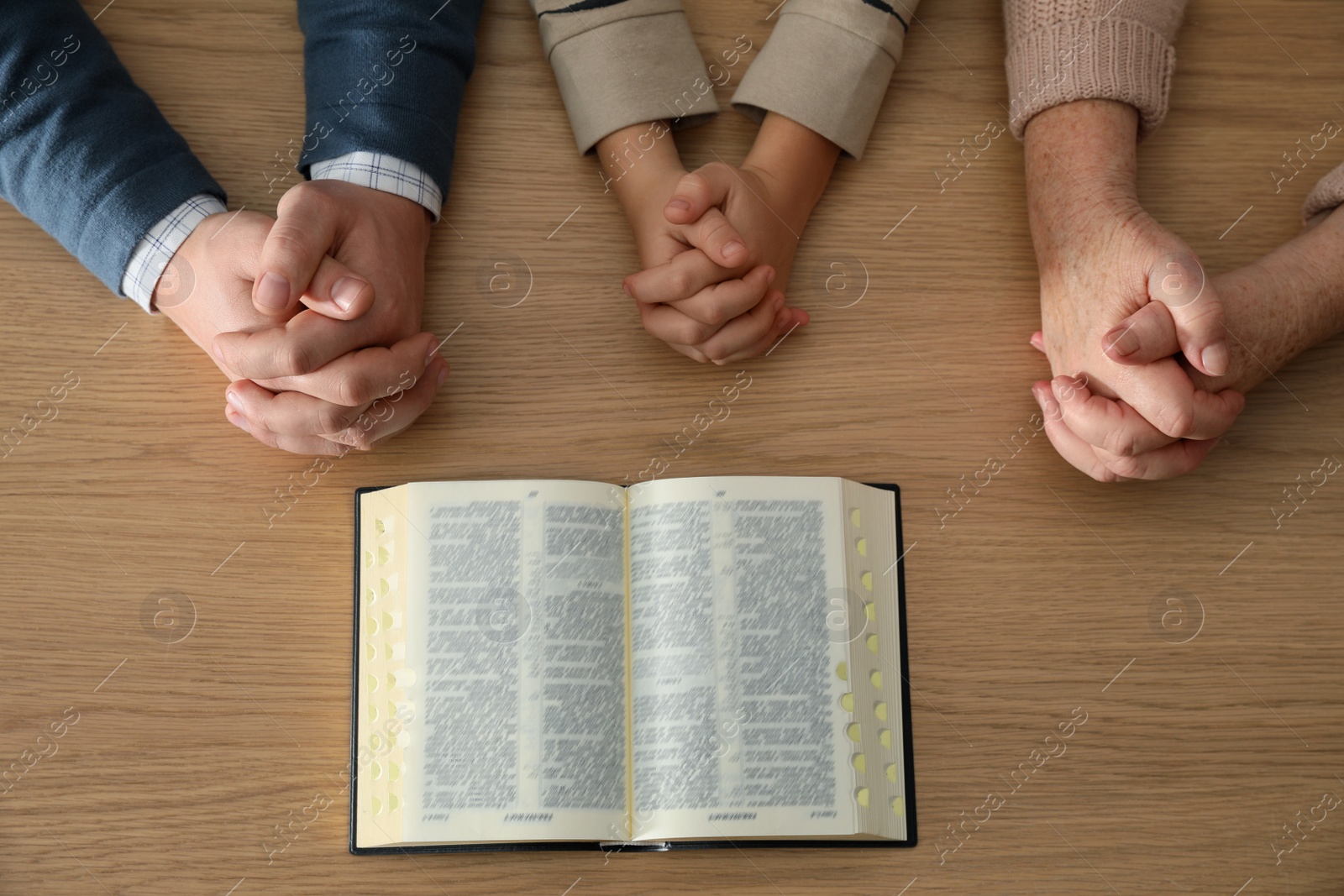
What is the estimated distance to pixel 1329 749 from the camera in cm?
72

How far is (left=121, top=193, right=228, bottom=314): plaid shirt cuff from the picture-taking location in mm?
731

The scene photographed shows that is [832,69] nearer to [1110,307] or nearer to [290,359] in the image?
[1110,307]

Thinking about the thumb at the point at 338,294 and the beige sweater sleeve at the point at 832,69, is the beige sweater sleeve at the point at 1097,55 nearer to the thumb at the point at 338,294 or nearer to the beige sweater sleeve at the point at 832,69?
the beige sweater sleeve at the point at 832,69

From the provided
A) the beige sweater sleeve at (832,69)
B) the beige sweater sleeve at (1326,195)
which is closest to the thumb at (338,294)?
the beige sweater sleeve at (832,69)

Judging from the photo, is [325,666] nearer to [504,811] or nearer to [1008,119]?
[504,811]

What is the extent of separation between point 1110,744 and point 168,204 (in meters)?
0.86

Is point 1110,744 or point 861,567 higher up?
point 861,567

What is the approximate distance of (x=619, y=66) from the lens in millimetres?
821

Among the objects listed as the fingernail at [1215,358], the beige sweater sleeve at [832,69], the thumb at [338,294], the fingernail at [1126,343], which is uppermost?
the beige sweater sleeve at [832,69]

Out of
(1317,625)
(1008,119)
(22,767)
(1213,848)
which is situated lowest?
(1213,848)

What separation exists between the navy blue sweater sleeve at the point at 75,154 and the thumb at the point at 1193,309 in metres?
0.77

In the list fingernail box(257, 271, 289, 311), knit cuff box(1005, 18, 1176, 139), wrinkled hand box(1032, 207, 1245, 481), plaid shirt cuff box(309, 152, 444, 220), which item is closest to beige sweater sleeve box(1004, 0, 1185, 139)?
knit cuff box(1005, 18, 1176, 139)

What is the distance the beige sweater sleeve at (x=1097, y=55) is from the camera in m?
0.80

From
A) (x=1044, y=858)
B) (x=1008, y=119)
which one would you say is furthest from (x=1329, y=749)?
(x=1008, y=119)
